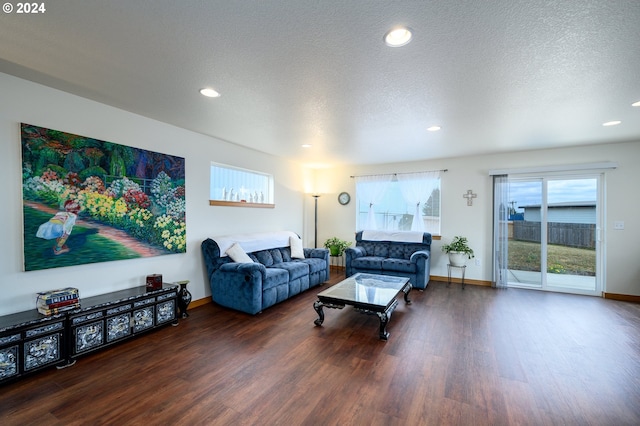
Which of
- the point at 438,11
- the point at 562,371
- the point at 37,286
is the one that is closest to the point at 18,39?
the point at 37,286

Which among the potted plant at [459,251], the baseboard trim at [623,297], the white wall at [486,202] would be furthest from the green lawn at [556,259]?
the potted plant at [459,251]

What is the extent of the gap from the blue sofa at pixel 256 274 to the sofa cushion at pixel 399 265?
121 cm

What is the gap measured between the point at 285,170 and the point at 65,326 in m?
4.25

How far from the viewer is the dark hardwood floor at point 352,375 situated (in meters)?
1.82

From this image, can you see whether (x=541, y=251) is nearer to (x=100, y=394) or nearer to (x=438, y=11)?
(x=438, y=11)

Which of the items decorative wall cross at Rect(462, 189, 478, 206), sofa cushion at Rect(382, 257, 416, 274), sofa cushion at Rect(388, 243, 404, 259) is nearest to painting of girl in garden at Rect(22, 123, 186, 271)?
sofa cushion at Rect(382, 257, 416, 274)

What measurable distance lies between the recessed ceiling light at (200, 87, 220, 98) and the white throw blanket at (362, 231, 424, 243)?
160 inches

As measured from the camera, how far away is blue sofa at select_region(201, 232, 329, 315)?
11.7ft

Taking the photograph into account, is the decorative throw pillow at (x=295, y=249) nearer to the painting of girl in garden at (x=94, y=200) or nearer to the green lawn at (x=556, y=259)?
the painting of girl in garden at (x=94, y=200)

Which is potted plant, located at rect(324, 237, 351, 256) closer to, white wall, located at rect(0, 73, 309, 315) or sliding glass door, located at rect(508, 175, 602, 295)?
white wall, located at rect(0, 73, 309, 315)

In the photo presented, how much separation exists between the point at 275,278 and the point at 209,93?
2.41 metres

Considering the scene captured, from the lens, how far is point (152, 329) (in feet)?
9.92

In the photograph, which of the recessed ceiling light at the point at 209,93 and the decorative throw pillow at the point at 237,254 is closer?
the recessed ceiling light at the point at 209,93

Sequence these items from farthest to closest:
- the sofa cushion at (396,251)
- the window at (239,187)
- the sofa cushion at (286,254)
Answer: the sofa cushion at (396,251)
the sofa cushion at (286,254)
the window at (239,187)
